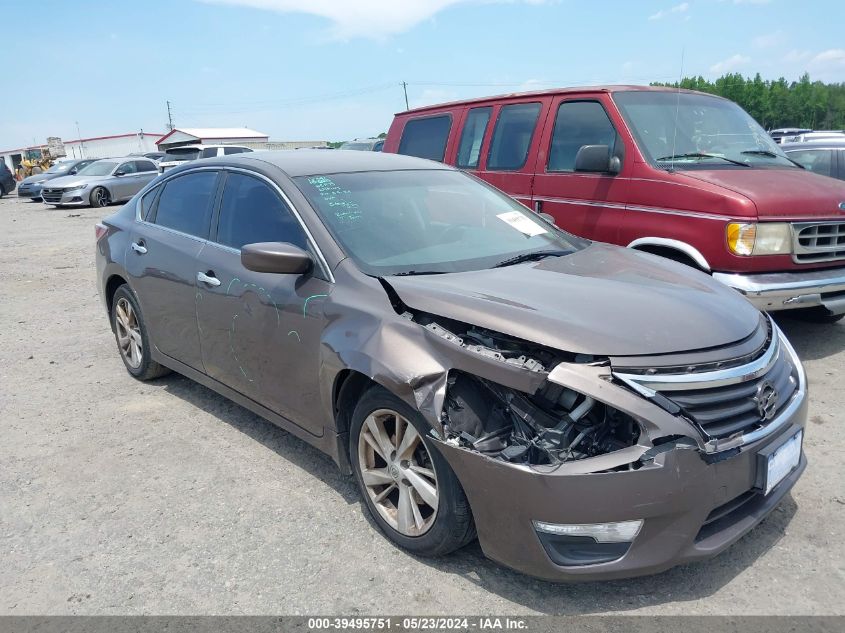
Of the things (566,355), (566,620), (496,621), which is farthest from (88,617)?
(566,355)

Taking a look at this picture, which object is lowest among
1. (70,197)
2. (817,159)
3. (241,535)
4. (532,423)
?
(241,535)

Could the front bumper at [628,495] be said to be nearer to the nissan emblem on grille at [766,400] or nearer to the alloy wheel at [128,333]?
the nissan emblem on grille at [766,400]

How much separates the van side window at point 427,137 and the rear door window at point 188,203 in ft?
10.5

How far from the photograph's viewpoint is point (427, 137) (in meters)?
7.46

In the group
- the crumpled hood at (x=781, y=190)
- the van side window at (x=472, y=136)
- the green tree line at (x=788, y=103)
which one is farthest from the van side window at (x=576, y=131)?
the green tree line at (x=788, y=103)

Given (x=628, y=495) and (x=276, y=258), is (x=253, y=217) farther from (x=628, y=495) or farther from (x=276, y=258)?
(x=628, y=495)

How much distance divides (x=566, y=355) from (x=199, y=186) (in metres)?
2.99

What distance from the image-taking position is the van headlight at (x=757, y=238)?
15.6ft

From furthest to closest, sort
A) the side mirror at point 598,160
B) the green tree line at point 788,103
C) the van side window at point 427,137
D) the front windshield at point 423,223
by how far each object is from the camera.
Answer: the green tree line at point 788,103
the van side window at point 427,137
the side mirror at point 598,160
the front windshield at point 423,223

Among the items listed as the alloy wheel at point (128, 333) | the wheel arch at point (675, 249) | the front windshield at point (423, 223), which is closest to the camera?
the front windshield at point (423, 223)

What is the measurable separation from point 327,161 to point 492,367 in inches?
83.3

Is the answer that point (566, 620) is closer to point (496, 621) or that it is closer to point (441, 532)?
point (496, 621)

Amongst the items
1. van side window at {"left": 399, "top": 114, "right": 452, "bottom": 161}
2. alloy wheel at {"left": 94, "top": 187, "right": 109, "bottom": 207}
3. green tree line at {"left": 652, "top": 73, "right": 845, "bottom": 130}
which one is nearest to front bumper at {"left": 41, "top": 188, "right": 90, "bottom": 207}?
alloy wheel at {"left": 94, "top": 187, "right": 109, "bottom": 207}

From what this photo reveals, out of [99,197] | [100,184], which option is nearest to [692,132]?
[100,184]
